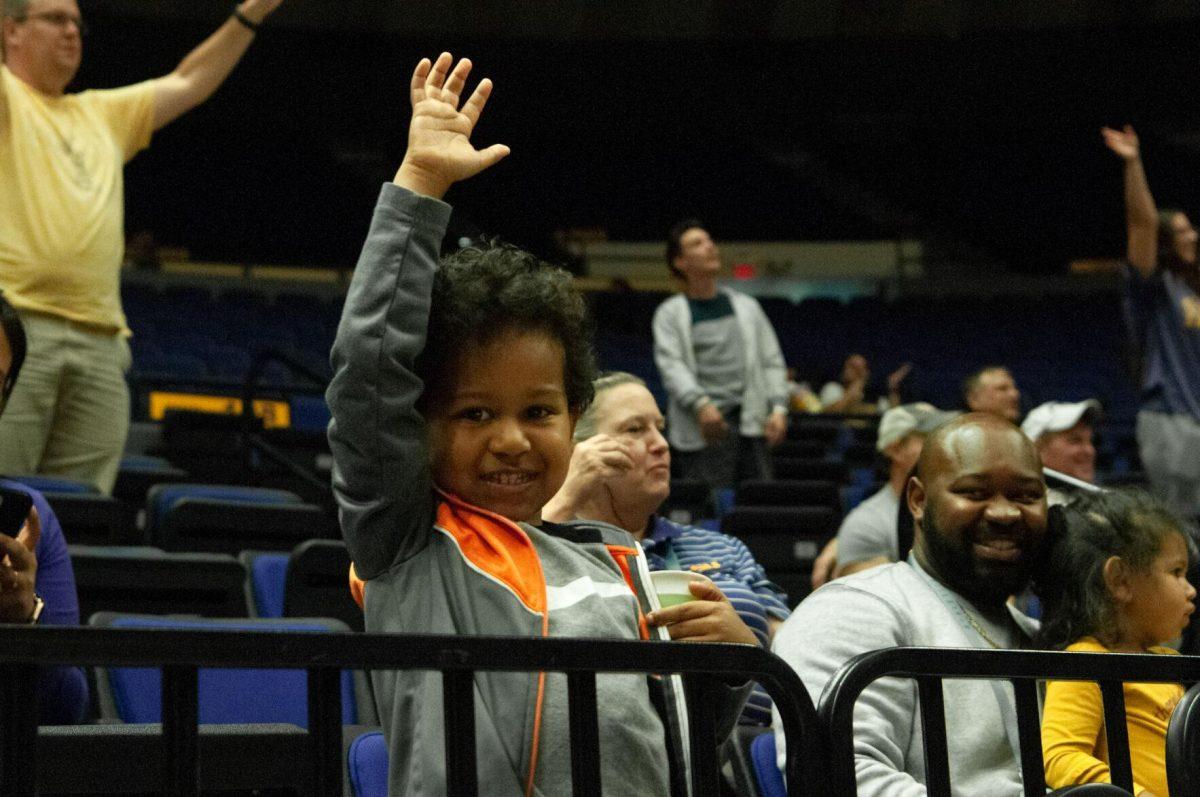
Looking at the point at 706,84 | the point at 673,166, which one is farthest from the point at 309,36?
the point at 673,166

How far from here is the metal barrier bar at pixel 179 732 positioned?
122 cm

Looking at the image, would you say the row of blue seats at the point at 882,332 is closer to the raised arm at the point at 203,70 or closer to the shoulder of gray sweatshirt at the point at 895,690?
the raised arm at the point at 203,70

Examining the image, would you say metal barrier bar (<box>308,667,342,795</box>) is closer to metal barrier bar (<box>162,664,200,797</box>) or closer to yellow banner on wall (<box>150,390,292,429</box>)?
metal barrier bar (<box>162,664,200,797</box>)

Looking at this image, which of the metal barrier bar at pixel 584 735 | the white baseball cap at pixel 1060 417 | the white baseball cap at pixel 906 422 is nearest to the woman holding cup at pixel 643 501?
the metal barrier bar at pixel 584 735

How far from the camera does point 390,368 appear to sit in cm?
142

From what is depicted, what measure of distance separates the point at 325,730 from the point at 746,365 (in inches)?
169

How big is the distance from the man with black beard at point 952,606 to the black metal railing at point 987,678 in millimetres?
285

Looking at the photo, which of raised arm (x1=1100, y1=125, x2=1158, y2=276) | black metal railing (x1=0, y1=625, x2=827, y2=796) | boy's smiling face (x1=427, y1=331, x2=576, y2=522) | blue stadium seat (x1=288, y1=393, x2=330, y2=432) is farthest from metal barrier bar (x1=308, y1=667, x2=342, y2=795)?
blue stadium seat (x1=288, y1=393, x2=330, y2=432)

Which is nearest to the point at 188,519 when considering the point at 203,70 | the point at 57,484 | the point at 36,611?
the point at 57,484

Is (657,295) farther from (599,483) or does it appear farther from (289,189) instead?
(599,483)

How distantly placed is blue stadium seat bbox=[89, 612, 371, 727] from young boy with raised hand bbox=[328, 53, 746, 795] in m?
1.03

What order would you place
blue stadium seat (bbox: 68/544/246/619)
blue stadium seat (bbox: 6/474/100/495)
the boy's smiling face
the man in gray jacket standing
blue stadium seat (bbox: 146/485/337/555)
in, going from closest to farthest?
1. the boy's smiling face
2. blue stadium seat (bbox: 68/544/246/619)
3. blue stadium seat (bbox: 6/474/100/495)
4. blue stadium seat (bbox: 146/485/337/555)
5. the man in gray jacket standing

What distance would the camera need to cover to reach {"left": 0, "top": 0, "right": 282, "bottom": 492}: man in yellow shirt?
11.6 ft

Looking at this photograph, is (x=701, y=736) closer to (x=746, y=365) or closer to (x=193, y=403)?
(x=746, y=365)
